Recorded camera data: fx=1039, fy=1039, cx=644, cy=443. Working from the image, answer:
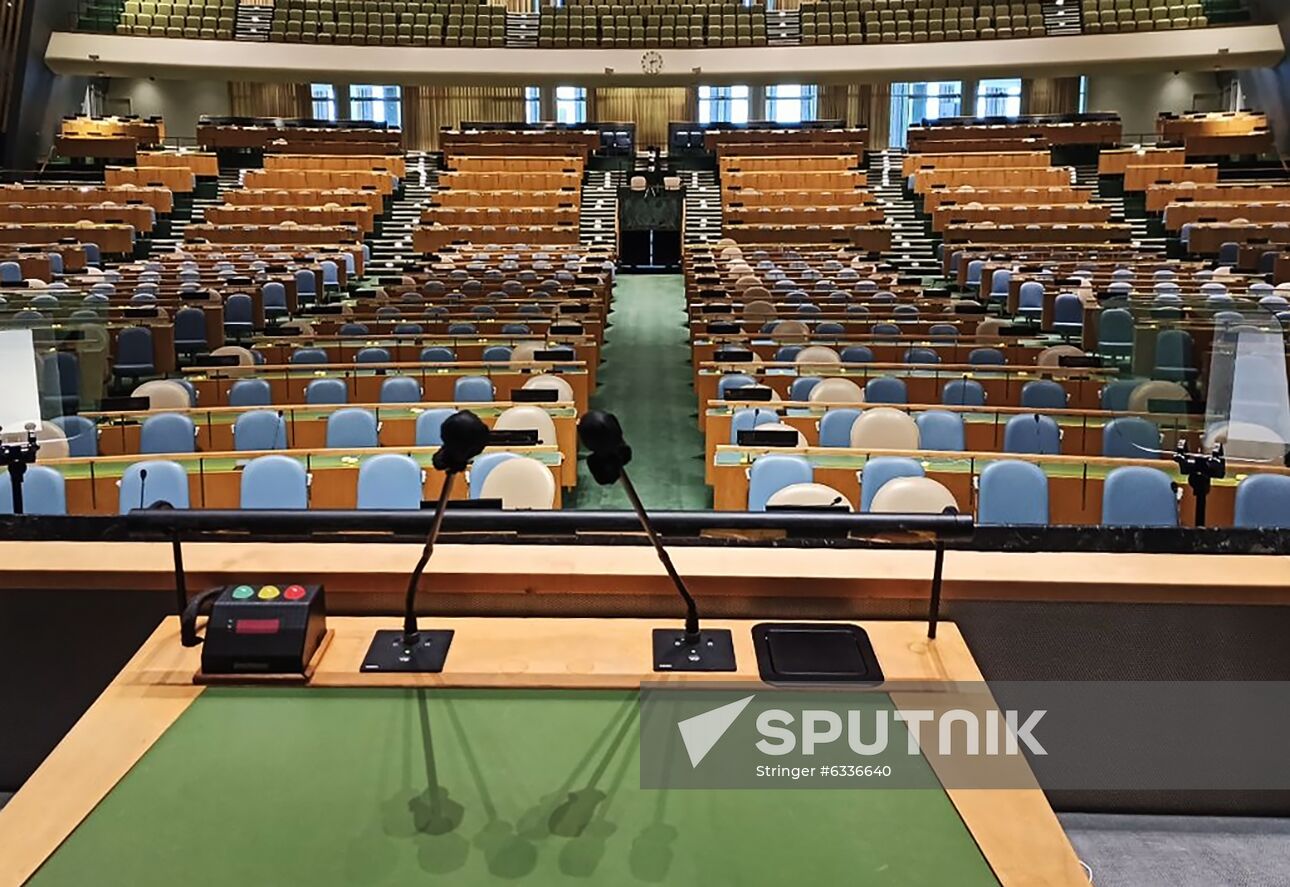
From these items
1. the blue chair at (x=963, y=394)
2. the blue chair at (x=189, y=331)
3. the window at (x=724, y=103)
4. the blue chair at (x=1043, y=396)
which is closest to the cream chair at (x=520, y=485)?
the blue chair at (x=963, y=394)

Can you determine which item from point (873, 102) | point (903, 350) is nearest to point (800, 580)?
point (903, 350)

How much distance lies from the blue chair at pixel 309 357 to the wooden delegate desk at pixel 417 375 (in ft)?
1.05

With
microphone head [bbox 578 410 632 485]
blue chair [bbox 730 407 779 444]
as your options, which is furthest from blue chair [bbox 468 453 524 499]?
microphone head [bbox 578 410 632 485]

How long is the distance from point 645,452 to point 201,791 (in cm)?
579

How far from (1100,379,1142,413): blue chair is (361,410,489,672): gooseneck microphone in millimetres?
5380

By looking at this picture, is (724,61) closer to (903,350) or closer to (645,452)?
(903,350)

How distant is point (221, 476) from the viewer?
4781 mm

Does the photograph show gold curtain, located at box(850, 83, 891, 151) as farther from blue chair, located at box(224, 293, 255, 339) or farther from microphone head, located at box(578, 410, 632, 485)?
microphone head, located at box(578, 410, 632, 485)

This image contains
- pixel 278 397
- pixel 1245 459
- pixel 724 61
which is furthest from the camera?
pixel 724 61

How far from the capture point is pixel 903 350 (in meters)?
8.08

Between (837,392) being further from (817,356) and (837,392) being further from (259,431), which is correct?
(259,431)

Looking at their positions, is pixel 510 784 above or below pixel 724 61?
below

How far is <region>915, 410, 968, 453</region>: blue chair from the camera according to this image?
18.3 feet

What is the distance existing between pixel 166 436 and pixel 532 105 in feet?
70.5
